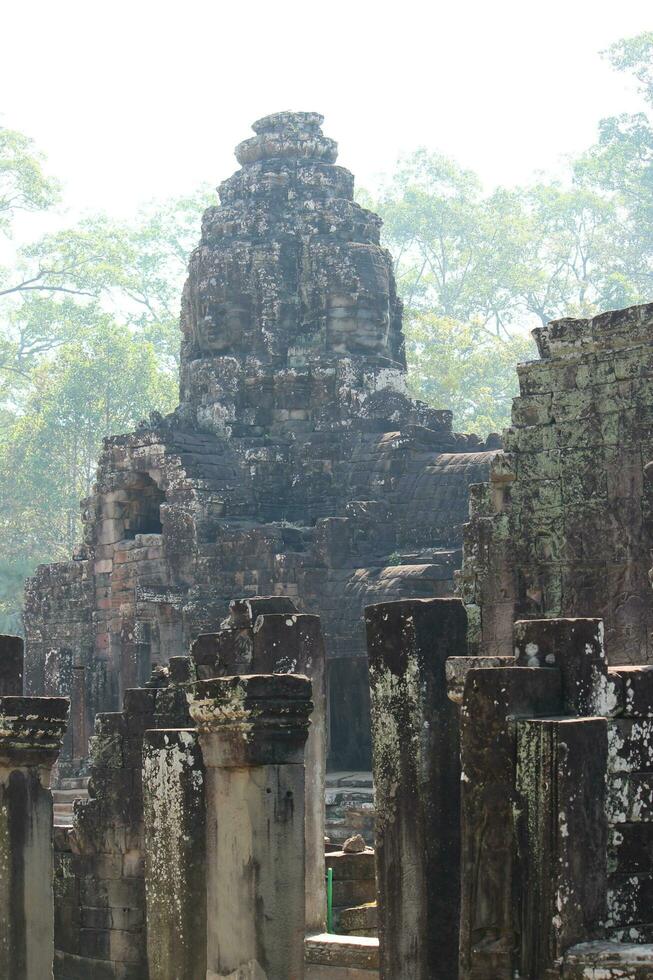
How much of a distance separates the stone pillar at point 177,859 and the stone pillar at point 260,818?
992mm

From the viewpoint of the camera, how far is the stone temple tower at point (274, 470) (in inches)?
1005

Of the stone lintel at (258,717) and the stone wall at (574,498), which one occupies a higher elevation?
the stone wall at (574,498)

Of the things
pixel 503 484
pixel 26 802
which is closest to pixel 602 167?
pixel 503 484

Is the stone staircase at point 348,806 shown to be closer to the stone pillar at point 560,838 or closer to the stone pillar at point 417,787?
the stone pillar at point 417,787

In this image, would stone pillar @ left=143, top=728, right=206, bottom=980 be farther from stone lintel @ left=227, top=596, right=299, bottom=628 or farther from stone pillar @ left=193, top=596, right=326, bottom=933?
stone lintel @ left=227, top=596, right=299, bottom=628

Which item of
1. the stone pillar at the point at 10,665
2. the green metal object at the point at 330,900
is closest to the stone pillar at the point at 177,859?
the stone pillar at the point at 10,665

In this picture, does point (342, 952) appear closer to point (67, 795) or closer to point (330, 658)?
point (330, 658)

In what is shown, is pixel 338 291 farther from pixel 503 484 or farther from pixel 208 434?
pixel 503 484

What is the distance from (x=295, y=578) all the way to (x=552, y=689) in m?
17.1

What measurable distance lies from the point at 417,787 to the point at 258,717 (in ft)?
2.73

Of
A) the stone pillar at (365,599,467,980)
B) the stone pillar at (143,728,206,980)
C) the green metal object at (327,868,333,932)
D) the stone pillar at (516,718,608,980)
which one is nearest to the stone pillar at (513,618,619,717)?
the stone pillar at (516,718,608,980)

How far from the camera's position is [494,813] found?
8266mm

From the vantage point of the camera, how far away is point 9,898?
11016mm


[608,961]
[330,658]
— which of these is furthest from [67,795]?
[608,961]
